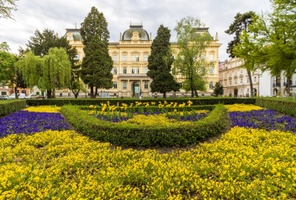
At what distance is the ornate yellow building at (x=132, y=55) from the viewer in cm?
5303

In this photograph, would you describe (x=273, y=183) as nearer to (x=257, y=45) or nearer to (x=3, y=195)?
(x=3, y=195)

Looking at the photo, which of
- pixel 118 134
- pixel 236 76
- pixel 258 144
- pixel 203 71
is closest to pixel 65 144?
pixel 118 134

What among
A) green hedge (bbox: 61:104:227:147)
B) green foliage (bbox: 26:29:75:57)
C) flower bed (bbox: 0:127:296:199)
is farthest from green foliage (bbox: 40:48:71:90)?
flower bed (bbox: 0:127:296:199)

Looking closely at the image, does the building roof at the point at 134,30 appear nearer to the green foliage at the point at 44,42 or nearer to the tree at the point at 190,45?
the green foliage at the point at 44,42

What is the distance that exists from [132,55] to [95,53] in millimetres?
26876

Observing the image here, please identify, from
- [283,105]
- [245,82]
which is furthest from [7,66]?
[245,82]

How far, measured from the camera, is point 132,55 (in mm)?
55375

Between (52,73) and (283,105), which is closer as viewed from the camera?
(283,105)

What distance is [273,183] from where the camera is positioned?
352 cm

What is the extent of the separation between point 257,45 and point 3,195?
16.9 metres

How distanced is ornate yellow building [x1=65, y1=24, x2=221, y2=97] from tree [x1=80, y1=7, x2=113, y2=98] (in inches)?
831

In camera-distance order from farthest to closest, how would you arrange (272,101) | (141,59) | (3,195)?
(141,59), (272,101), (3,195)

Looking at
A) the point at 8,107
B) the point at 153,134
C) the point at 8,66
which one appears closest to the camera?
the point at 153,134

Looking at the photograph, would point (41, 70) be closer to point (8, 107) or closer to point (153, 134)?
point (8, 107)
